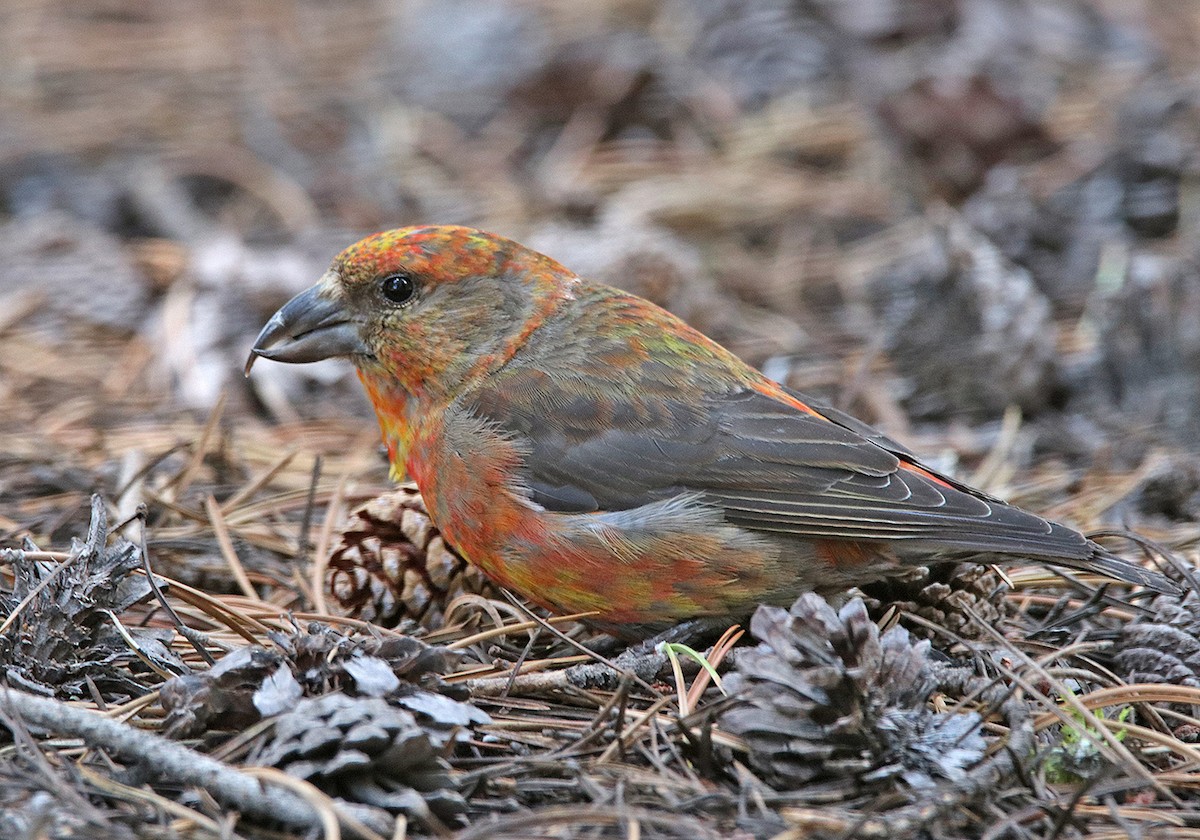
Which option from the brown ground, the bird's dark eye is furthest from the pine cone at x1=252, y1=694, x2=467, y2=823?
the bird's dark eye

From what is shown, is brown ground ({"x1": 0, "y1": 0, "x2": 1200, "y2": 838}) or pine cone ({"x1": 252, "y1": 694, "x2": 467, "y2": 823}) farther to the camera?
brown ground ({"x1": 0, "y1": 0, "x2": 1200, "y2": 838})

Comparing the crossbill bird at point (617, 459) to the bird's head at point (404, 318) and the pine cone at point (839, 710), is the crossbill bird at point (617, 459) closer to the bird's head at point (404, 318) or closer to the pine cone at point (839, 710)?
the bird's head at point (404, 318)

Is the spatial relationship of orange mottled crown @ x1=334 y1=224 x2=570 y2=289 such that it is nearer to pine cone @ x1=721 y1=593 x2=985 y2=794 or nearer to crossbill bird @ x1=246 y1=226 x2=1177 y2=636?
crossbill bird @ x1=246 y1=226 x2=1177 y2=636

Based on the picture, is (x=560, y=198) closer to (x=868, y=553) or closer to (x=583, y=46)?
(x=583, y=46)

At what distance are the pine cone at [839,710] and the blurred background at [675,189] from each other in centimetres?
200

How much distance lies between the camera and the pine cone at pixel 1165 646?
306 cm

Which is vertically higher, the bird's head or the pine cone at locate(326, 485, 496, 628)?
the bird's head

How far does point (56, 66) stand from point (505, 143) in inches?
116

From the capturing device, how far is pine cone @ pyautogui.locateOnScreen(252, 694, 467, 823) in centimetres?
233

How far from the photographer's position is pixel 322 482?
4.38 metres

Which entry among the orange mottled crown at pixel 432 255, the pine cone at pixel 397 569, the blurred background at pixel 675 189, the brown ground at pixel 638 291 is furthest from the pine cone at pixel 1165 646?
the orange mottled crown at pixel 432 255

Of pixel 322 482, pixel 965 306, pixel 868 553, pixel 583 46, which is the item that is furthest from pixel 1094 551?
pixel 583 46

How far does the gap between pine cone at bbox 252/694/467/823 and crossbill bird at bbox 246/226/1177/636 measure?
1.00 metres

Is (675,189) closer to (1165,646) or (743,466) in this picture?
(743,466)
